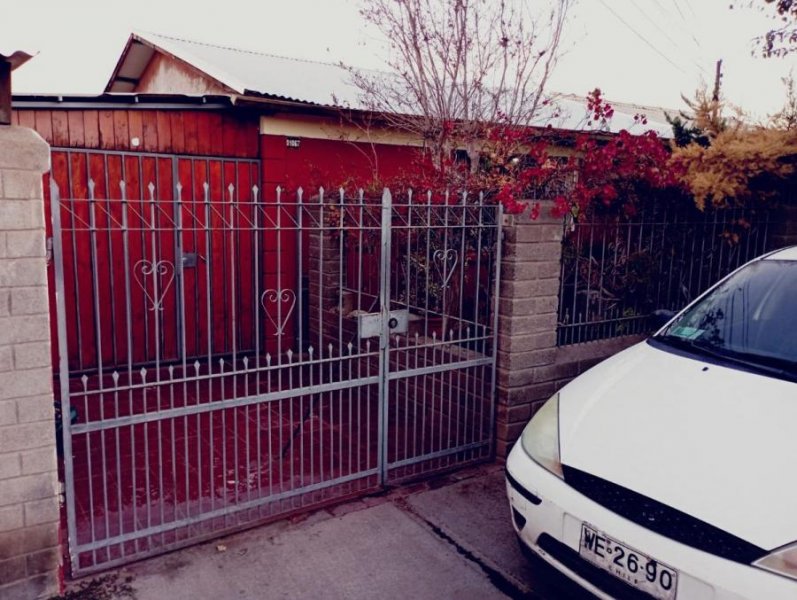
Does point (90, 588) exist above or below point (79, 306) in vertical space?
below

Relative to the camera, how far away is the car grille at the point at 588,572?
258 centimetres

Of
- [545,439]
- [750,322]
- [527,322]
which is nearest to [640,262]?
[527,322]

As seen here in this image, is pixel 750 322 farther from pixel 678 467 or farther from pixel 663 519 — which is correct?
pixel 663 519

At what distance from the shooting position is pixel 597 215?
17.8 feet

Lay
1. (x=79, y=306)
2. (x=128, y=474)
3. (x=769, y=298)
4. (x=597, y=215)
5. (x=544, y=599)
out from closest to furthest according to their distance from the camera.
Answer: (x=544, y=599) < (x=769, y=298) < (x=128, y=474) < (x=597, y=215) < (x=79, y=306)

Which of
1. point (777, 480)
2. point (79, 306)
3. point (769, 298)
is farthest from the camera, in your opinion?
point (79, 306)

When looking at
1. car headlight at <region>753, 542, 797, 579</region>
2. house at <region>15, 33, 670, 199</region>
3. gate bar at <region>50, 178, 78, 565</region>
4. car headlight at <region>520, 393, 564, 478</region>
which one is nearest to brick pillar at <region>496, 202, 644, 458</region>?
car headlight at <region>520, 393, 564, 478</region>

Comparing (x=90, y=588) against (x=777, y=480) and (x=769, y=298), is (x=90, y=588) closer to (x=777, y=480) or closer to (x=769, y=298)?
(x=777, y=480)

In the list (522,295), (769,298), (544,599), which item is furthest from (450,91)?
(544,599)

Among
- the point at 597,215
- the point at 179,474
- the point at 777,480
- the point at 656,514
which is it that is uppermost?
the point at 597,215

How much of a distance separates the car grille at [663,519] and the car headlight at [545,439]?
13 centimetres

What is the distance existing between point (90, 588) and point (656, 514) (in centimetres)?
279

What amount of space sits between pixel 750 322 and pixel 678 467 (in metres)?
1.41

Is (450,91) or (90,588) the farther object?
(450,91)
